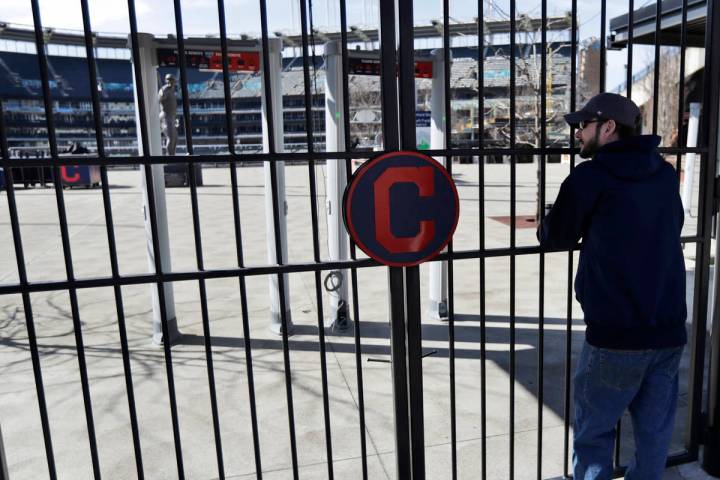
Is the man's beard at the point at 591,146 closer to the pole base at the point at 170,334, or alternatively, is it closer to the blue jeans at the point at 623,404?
the blue jeans at the point at 623,404

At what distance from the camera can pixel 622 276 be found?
2.42m

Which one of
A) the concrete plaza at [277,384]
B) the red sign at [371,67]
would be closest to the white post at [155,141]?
the concrete plaza at [277,384]

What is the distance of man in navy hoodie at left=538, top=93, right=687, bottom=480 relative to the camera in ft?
7.82

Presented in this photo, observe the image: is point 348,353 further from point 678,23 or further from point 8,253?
point 8,253

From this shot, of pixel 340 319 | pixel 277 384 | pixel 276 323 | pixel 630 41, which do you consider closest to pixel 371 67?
pixel 340 319

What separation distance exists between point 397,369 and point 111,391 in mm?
2895

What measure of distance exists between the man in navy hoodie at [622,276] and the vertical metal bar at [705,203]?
2.69ft

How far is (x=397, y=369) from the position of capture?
114 inches

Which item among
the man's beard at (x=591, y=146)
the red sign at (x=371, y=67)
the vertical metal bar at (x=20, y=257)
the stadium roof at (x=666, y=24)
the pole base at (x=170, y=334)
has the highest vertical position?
the stadium roof at (x=666, y=24)

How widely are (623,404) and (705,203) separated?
1.41 metres

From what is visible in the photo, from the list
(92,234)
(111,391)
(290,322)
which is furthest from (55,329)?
(92,234)

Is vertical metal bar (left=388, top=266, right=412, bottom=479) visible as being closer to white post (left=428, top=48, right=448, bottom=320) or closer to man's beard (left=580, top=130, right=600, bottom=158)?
man's beard (left=580, top=130, right=600, bottom=158)

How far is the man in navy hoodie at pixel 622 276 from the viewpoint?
2.38 meters

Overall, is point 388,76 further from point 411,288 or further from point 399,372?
point 399,372
